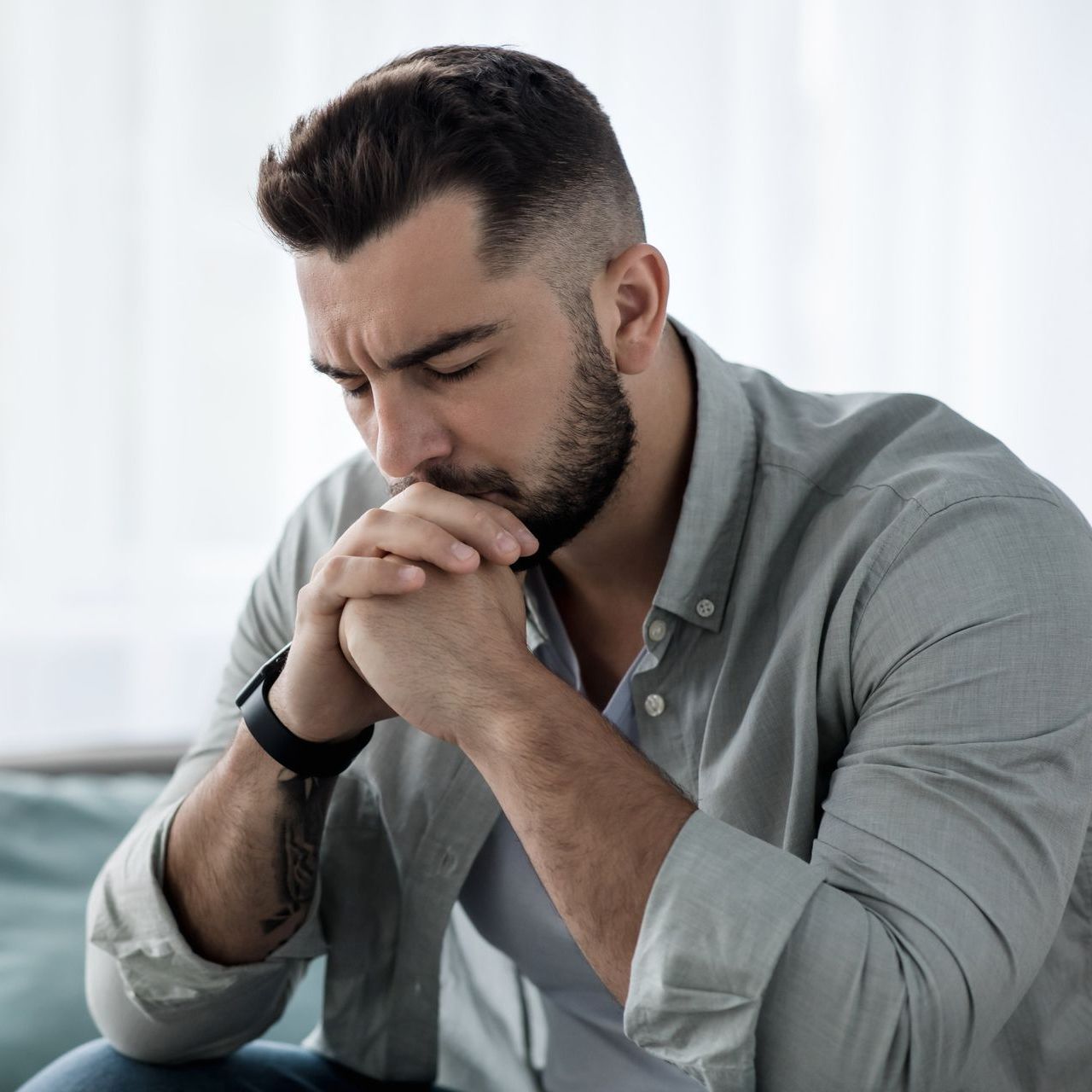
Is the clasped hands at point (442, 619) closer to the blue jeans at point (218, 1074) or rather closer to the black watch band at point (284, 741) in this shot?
the black watch band at point (284, 741)

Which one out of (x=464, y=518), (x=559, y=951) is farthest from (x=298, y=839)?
(x=464, y=518)

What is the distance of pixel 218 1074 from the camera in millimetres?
1309

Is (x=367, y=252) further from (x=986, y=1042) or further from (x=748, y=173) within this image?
Result: (x=748, y=173)

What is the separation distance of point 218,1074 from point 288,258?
184cm

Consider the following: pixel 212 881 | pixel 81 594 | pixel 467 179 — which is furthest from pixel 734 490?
pixel 81 594

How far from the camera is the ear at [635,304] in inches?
49.1

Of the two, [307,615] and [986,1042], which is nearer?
[986,1042]

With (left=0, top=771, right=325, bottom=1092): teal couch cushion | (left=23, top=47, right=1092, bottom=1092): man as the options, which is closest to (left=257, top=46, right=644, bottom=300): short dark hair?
(left=23, top=47, right=1092, bottom=1092): man

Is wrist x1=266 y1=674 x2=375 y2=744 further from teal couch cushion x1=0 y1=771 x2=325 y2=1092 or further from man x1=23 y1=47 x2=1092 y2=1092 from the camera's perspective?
teal couch cushion x1=0 y1=771 x2=325 y2=1092

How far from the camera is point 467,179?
45.3 inches

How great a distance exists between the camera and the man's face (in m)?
1.12

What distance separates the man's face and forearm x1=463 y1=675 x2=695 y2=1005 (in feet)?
0.90

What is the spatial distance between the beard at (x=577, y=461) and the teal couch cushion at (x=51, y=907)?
847 mm

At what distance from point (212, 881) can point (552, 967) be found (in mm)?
368
